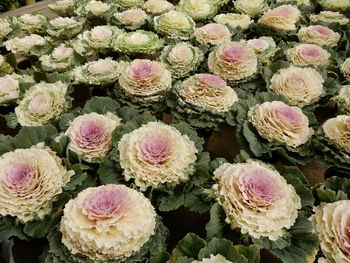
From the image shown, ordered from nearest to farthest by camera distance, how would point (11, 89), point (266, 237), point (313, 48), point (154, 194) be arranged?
point (266, 237)
point (154, 194)
point (11, 89)
point (313, 48)

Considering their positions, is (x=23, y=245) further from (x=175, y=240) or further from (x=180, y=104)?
(x=180, y=104)

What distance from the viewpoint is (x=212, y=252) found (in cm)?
81

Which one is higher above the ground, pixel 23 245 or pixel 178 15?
pixel 178 15

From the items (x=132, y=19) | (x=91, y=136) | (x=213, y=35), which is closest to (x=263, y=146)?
(x=91, y=136)

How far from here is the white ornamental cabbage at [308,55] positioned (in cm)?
167

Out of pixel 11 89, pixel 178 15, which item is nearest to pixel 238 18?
pixel 178 15

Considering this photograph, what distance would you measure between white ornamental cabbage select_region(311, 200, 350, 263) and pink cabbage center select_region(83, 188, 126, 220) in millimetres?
559

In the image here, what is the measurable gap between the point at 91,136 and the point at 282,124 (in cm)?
68

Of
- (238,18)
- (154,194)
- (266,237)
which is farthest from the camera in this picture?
(238,18)

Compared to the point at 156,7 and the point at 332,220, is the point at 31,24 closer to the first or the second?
the point at 156,7

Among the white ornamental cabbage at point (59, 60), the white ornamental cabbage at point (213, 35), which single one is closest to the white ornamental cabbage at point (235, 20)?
the white ornamental cabbage at point (213, 35)

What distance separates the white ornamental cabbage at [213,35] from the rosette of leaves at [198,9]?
405 millimetres

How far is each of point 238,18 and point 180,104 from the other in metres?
Answer: 1.12

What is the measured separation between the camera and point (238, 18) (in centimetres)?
215
